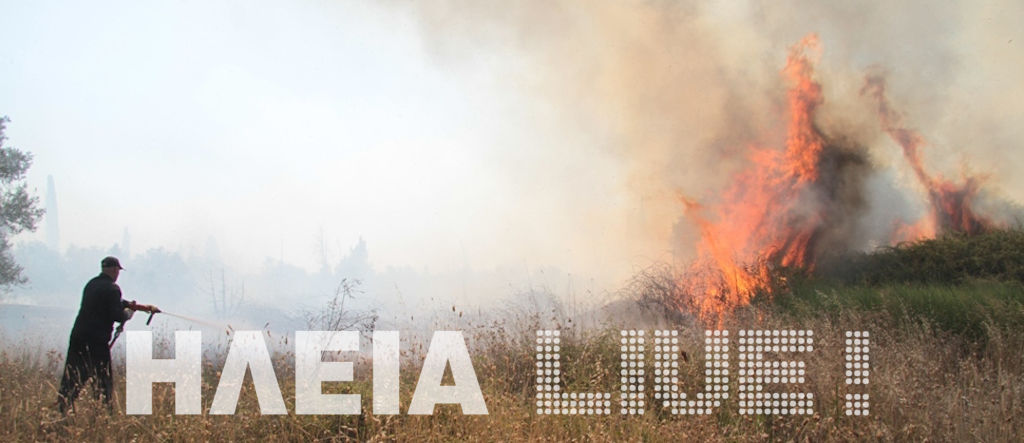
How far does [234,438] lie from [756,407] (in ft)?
16.6

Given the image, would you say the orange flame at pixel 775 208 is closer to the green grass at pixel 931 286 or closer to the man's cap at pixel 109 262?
the green grass at pixel 931 286

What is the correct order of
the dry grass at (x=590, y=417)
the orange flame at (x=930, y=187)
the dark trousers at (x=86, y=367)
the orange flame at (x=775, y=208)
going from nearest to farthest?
1. the dry grass at (x=590, y=417)
2. the dark trousers at (x=86, y=367)
3. the orange flame at (x=775, y=208)
4. the orange flame at (x=930, y=187)

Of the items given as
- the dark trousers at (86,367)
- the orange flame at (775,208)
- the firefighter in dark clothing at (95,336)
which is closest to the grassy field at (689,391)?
the dark trousers at (86,367)

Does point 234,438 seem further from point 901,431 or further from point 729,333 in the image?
point 729,333

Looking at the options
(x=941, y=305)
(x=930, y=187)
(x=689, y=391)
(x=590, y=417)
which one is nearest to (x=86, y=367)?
(x=590, y=417)

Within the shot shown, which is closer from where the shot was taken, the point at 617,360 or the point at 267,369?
the point at 267,369

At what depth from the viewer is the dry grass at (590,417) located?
5352 millimetres

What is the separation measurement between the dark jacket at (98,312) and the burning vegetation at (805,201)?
10248 millimetres

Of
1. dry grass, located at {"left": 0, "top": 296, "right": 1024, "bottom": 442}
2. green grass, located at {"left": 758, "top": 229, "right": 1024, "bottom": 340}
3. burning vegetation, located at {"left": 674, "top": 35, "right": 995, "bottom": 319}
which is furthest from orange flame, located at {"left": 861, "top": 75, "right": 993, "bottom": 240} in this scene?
dry grass, located at {"left": 0, "top": 296, "right": 1024, "bottom": 442}

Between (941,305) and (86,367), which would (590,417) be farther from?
(941,305)

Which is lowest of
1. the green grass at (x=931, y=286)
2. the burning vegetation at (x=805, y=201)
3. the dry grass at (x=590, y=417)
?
the dry grass at (x=590, y=417)

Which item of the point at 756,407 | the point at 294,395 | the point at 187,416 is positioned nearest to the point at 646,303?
the point at 756,407

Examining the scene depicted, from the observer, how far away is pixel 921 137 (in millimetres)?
14703

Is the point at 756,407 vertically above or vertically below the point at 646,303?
below
